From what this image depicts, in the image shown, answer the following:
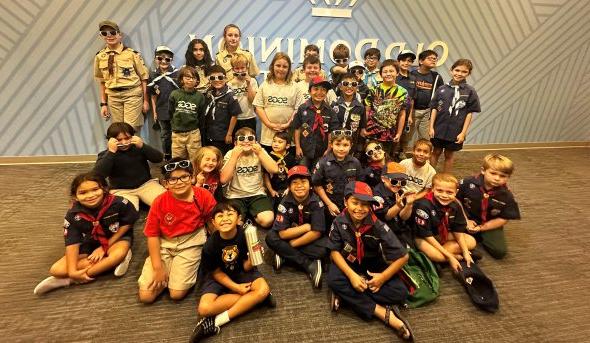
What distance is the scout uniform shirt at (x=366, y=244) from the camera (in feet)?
6.24

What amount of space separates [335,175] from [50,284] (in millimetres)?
2125

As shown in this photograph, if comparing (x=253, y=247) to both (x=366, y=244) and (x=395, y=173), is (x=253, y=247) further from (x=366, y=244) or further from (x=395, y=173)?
(x=395, y=173)

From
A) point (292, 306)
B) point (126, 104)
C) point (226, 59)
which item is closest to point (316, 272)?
point (292, 306)

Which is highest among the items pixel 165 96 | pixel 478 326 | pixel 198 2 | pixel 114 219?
pixel 198 2

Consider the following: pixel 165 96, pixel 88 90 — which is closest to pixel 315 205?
pixel 165 96

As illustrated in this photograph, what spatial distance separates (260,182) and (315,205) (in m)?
0.71

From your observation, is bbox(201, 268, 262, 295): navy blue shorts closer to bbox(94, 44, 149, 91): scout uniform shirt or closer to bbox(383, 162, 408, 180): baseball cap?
bbox(383, 162, 408, 180): baseball cap

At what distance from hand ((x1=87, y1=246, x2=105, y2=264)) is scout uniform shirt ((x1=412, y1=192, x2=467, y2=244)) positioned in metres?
2.28

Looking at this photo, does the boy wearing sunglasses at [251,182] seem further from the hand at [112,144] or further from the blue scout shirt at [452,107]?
the blue scout shirt at [452,107]

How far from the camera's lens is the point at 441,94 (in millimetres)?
3436

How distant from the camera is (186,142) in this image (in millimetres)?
3264

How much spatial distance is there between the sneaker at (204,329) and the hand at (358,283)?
84 centimetres

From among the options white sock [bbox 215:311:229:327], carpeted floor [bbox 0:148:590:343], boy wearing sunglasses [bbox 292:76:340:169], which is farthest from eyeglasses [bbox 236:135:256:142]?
white sock [bbox 215:311:229:327]

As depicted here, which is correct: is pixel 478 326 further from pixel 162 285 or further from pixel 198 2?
pixel 198 2
